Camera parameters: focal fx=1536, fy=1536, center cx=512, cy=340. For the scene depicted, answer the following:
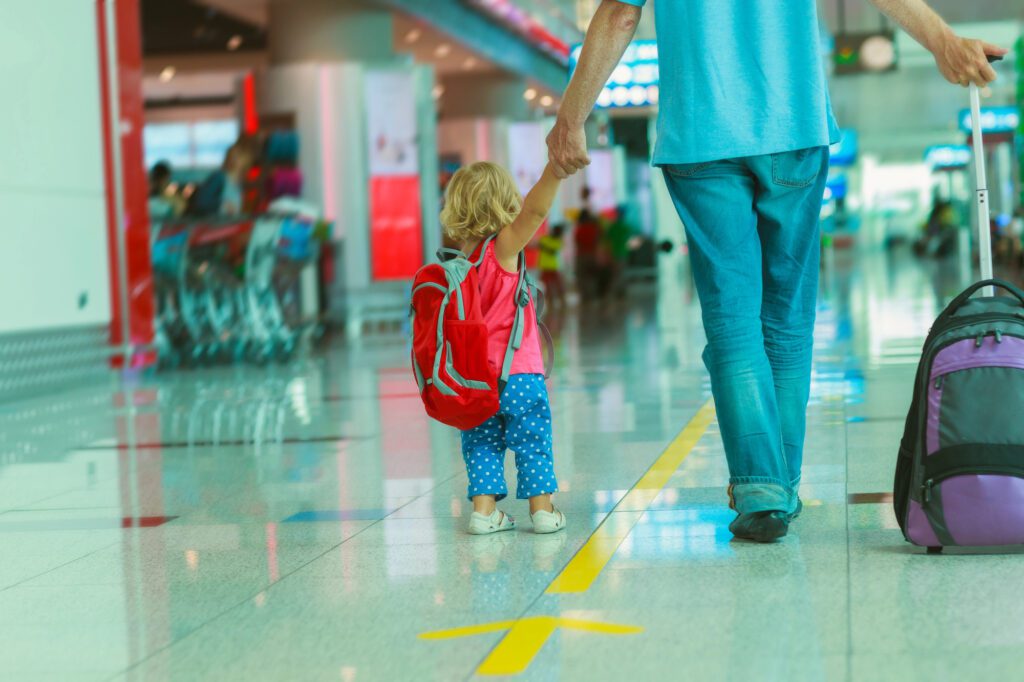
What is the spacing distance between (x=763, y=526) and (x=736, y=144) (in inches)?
39.2

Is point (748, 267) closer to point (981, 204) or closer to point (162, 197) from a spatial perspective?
point (981, 204)

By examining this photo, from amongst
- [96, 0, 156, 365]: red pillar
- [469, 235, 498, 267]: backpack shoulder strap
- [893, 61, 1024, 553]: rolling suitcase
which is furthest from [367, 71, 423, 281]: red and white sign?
[893, 61, 1024, 553]: rolling suitcase

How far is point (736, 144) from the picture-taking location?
402cm

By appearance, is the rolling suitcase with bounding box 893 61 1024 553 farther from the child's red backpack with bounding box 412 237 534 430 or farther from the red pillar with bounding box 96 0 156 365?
the red pillar with bounding box 96 0 156 365

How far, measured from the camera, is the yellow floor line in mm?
3682

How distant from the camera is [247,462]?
6.49m

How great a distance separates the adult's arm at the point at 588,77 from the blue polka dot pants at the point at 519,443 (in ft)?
2.28

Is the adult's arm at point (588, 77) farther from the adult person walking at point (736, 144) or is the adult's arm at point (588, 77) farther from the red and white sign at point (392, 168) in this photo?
the red and white sign at point (392, 168)

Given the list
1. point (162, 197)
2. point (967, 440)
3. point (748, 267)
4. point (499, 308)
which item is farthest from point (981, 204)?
point (162, 197)

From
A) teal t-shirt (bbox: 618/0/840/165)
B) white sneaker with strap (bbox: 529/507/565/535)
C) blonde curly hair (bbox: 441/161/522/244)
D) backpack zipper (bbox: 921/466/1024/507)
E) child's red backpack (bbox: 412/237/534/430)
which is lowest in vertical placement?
white sneaker with strap (bbox: 529/507/565/535)

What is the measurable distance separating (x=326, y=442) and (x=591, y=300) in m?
20.1

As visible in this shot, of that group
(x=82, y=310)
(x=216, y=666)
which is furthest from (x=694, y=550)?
(x=82, y=310)

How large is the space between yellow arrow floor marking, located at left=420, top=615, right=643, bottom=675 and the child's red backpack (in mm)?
1049

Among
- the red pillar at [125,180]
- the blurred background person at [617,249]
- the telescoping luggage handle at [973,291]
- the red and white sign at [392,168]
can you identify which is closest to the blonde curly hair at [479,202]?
the telescoping luggage handle at [973,291]
